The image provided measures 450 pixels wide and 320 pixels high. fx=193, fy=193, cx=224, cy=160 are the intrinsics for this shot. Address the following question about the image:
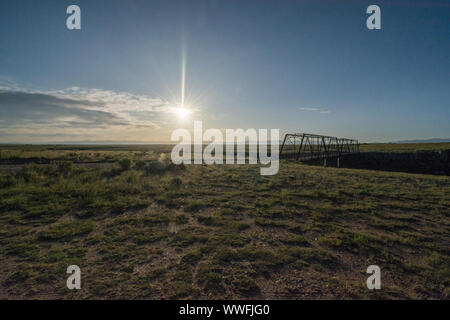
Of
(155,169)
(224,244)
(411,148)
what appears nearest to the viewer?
(224,244)

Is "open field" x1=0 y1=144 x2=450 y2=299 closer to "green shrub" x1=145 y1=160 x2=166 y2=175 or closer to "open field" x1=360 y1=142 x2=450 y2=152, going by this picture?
"green shrub" x1=145 y1=160 x2=166 y2=175

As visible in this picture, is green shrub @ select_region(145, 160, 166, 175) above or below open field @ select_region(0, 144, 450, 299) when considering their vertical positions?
above

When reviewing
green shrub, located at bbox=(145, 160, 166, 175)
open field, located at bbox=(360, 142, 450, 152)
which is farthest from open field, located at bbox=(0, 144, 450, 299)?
open field, located at bbox=(360, 142, 450, 152)

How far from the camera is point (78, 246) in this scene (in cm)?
510

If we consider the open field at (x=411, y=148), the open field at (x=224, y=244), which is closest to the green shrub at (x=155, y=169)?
the open field at (x=224, y=244)

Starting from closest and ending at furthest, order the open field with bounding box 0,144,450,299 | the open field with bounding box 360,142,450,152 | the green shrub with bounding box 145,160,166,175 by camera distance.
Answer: the open field with bounding box 0,144,450,299 → the green shrub with bounding box 145,160,166,175 → the open field with bounding box 360,142,450,152

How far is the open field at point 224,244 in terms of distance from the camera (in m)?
3.67

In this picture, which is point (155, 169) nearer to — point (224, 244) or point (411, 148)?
point (224, 244)

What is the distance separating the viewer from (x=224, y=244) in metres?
5.24

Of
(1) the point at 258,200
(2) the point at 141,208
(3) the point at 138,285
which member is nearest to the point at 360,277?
(3) the point at 138,285

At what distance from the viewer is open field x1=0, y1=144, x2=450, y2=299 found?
3668 millimetres

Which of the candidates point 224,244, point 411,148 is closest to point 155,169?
point 224,244

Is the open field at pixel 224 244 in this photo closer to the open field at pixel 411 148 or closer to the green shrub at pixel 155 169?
the green shrub at pixel 155 169
